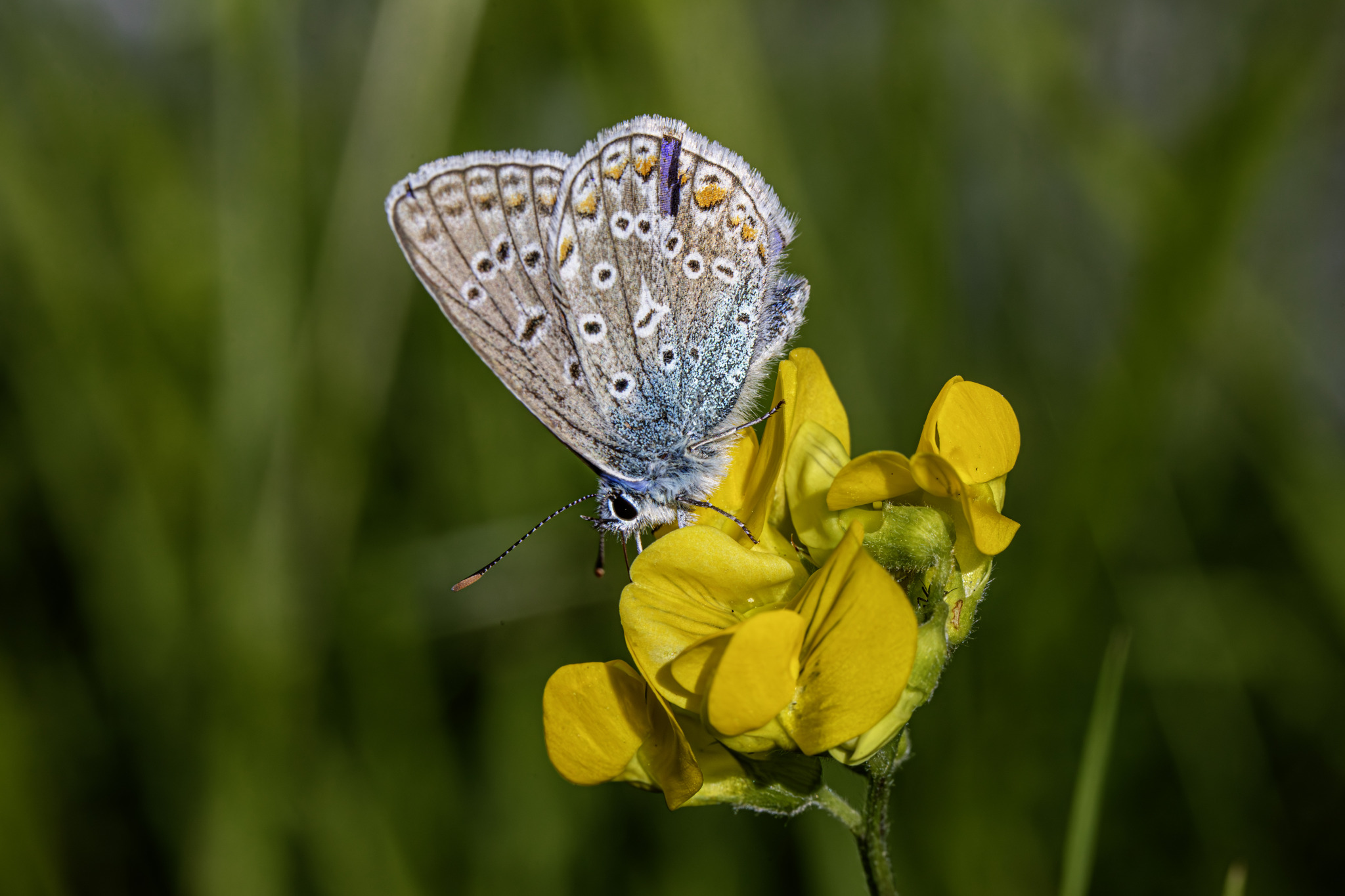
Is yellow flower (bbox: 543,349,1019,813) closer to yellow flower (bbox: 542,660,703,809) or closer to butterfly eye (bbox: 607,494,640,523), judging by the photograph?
yellow flower (bbox: 542,660,703,809)

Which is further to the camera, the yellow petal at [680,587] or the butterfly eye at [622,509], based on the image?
the butterfly eye at [622,509]

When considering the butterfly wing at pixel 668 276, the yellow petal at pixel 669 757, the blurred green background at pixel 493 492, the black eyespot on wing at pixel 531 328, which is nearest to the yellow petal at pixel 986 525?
the yellow petal at pixel 669 757

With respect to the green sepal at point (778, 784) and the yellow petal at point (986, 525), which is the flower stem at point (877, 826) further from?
the yellow petal at point (986, 525)

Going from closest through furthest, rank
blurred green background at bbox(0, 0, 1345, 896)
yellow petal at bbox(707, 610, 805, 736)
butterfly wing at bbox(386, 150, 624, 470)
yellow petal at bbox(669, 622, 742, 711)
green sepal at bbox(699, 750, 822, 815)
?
yellow petal at bbox(707, 610, 805, 736) < yellow petal at bbox(669, 622, 742, 711) < green sepal at bbox(699, 750, 822, 815) < butterfly wing at bbox(386, 150, 624, 470) < blurred green background at bbox(0, 0, 1345, 896)

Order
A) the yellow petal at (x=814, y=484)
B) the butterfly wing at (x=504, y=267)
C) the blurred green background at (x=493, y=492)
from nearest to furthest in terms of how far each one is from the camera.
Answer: the yellow petal at (x=814, y=484) → the butterfly wing at (x=504, y=267) → the blurred green background at (x=493, y=492)

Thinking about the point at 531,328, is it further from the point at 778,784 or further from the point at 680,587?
the point at 778,784

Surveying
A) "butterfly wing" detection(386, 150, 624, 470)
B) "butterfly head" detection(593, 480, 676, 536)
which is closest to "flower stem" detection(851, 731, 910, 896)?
"butterfly head" detection(593, 480, 676, 536)
